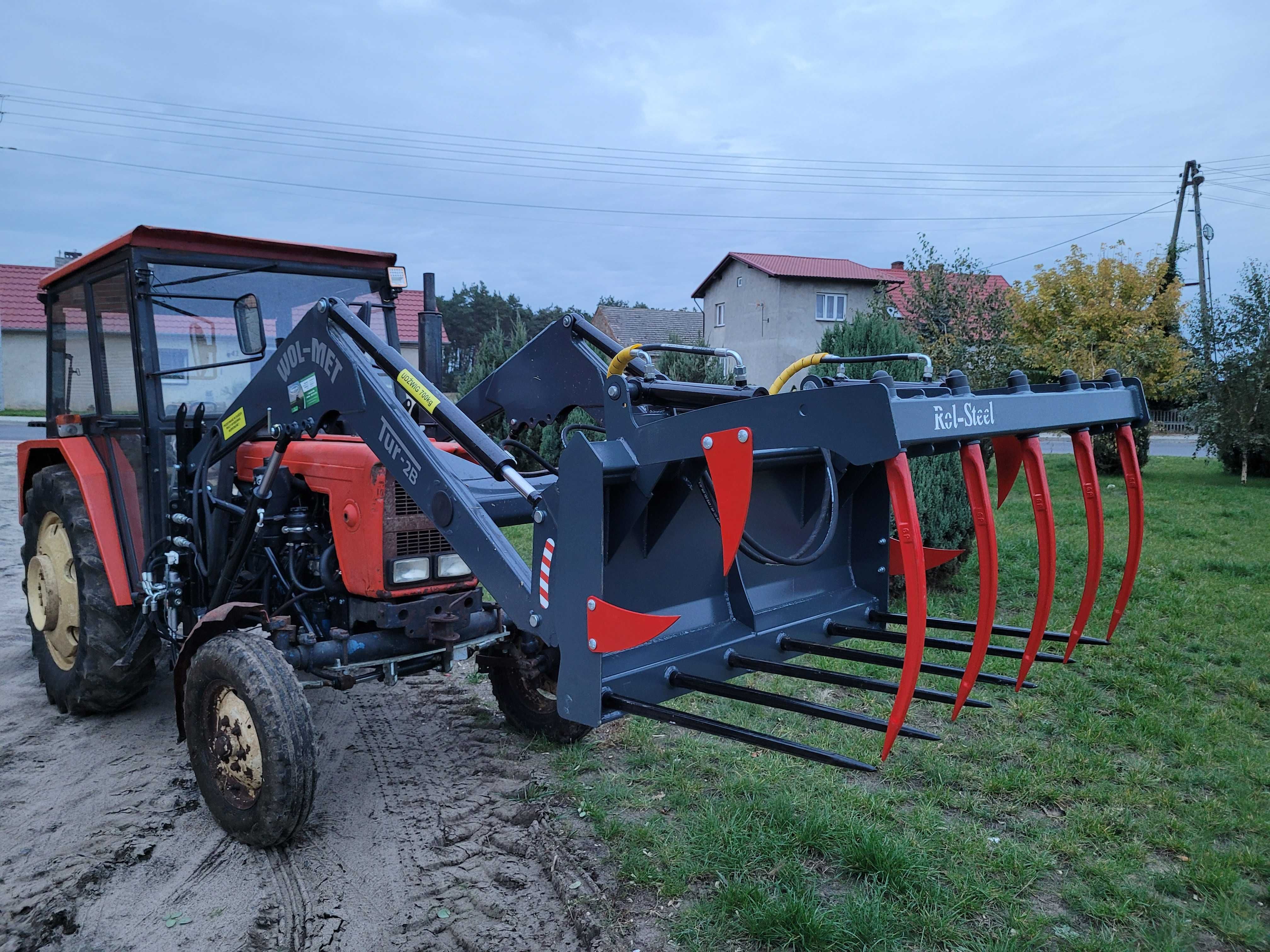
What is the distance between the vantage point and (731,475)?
2.25 meters

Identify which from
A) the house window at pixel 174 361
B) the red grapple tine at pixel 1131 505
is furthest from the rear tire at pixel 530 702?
the red grapple tine at pixel 1131 505

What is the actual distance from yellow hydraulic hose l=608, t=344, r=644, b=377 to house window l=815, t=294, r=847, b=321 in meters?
28.4

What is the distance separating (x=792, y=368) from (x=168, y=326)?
114 inches

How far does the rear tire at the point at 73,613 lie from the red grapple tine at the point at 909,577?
3.64m

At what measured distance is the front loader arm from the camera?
2746mm

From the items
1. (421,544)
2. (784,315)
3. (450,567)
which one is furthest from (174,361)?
(784,315)

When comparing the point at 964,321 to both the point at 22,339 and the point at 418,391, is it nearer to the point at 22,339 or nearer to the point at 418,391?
the point at 418,391

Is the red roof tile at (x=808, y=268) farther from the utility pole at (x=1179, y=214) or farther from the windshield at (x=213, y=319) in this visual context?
the windshield at (x=213, y=319)

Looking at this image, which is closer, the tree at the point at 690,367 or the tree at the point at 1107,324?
the tree at the point at 690,367

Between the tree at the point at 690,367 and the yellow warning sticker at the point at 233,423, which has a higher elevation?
the tree at the point at 690,367

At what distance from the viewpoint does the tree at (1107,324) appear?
1616 centimetres

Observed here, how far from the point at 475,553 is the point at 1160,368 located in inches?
700

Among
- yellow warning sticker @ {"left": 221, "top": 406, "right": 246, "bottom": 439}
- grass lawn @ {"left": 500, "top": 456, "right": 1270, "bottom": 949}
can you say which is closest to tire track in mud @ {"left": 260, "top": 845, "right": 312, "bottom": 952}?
grass lawn @ {"left": 500, "top": 456, "right": 1270, "bottom": 949}

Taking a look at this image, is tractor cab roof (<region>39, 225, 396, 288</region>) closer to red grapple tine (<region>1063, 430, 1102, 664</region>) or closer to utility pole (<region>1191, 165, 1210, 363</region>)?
red grapple tine (<region>1063, 430, 1102, 664</region>)
